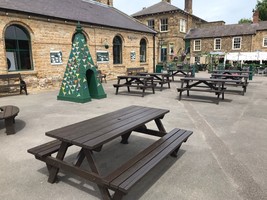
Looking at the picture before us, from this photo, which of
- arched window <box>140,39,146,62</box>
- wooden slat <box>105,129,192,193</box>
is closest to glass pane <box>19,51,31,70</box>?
wooden slat <box>105,129,192,193</box>

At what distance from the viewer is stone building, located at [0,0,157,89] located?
393 inches

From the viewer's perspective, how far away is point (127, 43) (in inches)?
658

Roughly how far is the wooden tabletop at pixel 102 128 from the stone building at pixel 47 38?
855cm

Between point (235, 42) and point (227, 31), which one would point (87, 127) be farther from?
point (227, 31)

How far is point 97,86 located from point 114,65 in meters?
7.25

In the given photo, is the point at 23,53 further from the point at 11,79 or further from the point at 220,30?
the point at 220,30

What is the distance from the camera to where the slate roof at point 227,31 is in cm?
2734

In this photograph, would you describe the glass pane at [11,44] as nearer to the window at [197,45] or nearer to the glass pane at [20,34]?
the glass pane at [20,34]

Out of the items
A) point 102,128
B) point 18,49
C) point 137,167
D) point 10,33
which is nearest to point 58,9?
point 10,33

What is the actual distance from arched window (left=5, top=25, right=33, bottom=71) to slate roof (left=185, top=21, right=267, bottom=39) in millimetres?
25164

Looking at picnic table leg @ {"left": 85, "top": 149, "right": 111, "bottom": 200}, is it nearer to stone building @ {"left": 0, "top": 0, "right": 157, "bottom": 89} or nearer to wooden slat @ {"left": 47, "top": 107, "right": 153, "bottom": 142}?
wooden slat @ {"left": 47, "top": 107, "right": 153, "bottom": 142}

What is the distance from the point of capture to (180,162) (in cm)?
343

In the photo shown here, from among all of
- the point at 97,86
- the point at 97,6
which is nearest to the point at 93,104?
the point at 97,86

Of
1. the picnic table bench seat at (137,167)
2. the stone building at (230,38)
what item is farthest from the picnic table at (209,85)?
the stone building at (230,38)
